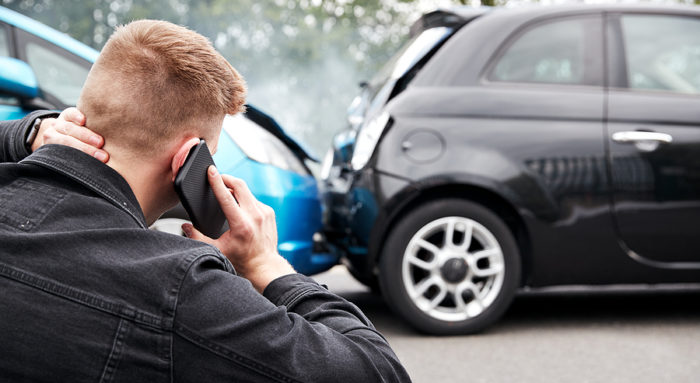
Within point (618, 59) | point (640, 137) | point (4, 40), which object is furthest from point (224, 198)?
point (618, 59)

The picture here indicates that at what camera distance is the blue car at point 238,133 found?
11.1 ft

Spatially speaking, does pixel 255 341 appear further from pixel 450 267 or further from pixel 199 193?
pixel 450 267

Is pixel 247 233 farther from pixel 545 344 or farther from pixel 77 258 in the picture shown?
pixel 545 344

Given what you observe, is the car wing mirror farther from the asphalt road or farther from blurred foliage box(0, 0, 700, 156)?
blurred foliage box(0, 0, 700, 156)

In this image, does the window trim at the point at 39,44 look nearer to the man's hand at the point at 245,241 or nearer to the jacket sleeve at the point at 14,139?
the jacket sleeve at the point at 14,139

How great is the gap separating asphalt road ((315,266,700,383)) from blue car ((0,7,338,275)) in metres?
0.70

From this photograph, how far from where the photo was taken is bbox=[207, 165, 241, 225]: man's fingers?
140 centimetres

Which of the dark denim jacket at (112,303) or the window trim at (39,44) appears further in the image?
the window trim at (39,44)

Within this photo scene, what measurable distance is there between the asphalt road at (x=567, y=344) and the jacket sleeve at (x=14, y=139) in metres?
1.96

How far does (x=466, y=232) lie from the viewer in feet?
12.7

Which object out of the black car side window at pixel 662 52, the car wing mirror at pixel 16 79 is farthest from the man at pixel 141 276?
the black car side window at pixel 662 52

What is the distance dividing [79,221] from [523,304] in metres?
4.18

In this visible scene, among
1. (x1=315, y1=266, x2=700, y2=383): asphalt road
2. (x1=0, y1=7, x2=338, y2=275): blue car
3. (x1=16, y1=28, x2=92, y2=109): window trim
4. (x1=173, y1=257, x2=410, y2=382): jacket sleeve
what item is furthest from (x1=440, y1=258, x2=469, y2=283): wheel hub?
(x1=173, y1=257, x2=410, y2=382): jacket sleeve

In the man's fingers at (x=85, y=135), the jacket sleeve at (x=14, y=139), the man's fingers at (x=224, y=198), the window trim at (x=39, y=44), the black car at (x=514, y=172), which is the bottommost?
the black car at (x=514, y=172)
